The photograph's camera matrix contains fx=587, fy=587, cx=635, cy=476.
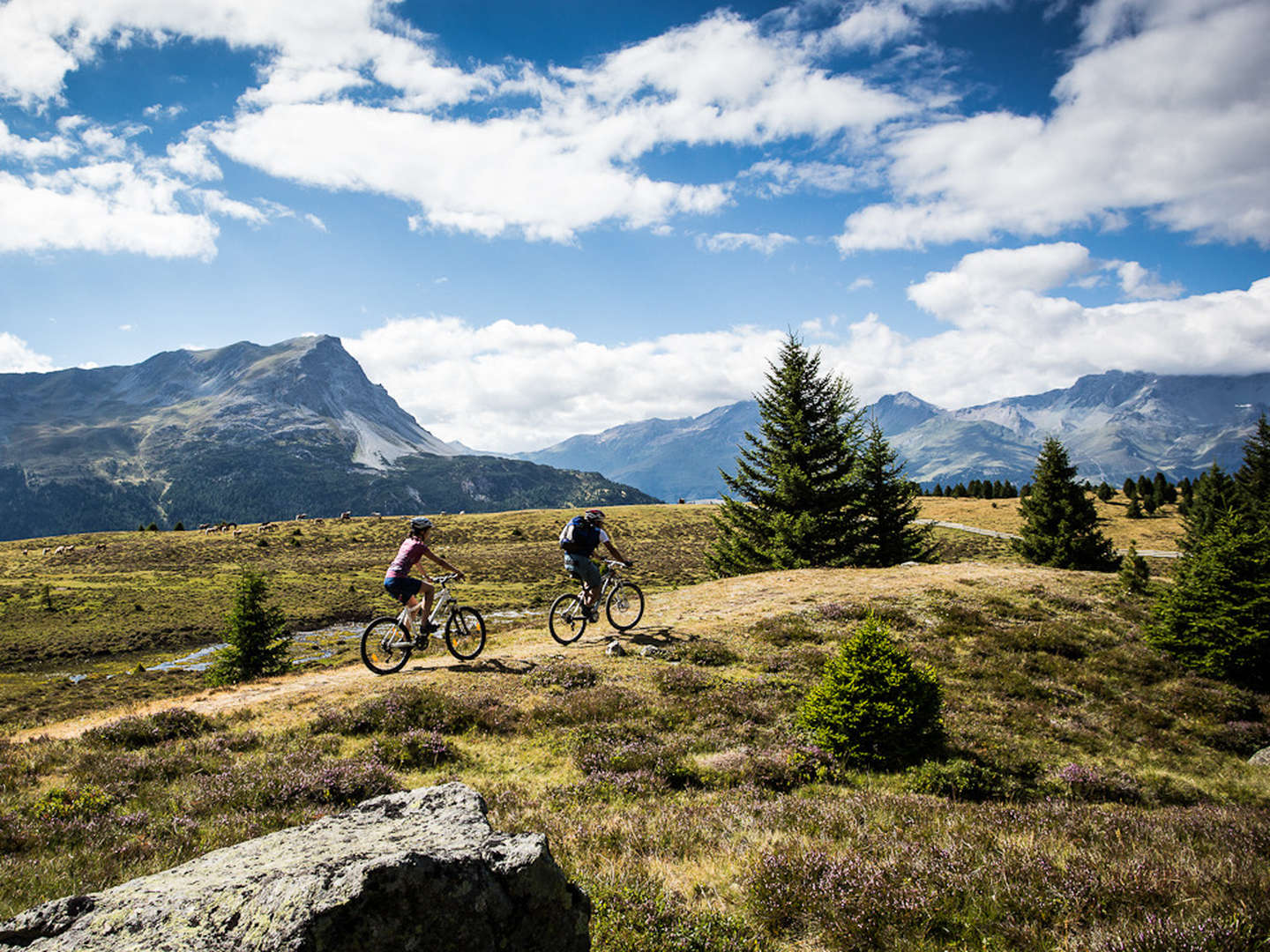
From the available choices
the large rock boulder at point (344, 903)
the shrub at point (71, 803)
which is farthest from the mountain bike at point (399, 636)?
the large rock boulder at point (344, 903)

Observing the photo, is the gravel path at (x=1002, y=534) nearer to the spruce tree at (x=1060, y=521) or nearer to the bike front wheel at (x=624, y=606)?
the spruce tree at (x=1060, y=521)

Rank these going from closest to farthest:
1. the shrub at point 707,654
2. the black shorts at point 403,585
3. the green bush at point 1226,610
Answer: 1. the black shorts at point 403,585
2. the green bush at point 1226,610
3. the shrub at point 707,654

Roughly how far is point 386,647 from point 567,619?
5.13 metres

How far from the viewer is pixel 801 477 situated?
104 ft

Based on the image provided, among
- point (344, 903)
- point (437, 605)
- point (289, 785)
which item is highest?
point (344, 903)

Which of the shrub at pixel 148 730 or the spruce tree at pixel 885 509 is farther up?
the spruce tree at pixel 885 509

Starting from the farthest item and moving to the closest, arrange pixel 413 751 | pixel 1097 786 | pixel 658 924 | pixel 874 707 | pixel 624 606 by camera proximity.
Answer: pixel 624 606 → pixel 874 707 → pixel 413 751 → pixel 1097 786 → pixel 658 924

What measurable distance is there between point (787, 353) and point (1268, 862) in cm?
3019

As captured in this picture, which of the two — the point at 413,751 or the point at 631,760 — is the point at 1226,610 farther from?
the point at 413,751

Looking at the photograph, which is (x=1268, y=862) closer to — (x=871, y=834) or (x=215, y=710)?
(x=871, y=834)

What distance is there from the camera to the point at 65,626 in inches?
2041

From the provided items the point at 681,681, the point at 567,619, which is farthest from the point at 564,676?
the point at 567,619

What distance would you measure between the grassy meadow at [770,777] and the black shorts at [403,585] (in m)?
2.06

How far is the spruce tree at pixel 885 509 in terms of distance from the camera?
3338cm
